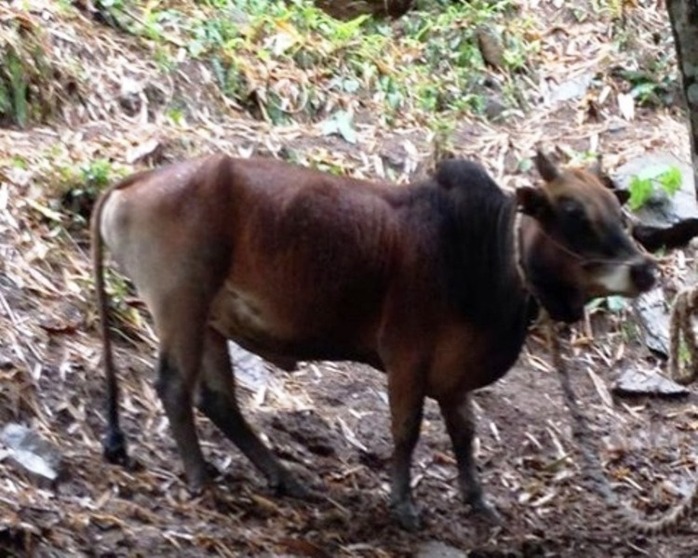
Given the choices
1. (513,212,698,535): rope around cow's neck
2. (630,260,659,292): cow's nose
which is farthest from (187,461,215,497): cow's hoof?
(630,260,659,292): cow's nose

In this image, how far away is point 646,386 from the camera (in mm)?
8453

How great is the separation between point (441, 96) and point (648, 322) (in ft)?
8.89

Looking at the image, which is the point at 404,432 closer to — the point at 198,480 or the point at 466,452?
the point at 466,452

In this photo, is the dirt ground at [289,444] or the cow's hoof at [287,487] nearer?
the dirt ground at [289,444]

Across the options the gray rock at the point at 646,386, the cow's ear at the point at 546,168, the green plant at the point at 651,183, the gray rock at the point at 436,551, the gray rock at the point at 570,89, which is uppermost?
the cow's ear at the point at 546,168

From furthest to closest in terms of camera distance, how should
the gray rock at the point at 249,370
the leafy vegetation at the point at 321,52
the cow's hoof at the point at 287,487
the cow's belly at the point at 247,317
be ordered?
1. the leafy vegetation at the point at 321,52
2. the gray rock at the point at 249,370
3. the cow's hoof at the point at 287,487
4. the cow's belly at the point at 247,317

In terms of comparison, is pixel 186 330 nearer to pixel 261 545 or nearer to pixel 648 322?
pixel 261 545

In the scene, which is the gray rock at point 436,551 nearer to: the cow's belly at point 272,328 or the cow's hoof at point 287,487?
the cow's hoof at point 287,487

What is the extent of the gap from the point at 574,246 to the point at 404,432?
107 centimetres

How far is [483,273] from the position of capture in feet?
21.3

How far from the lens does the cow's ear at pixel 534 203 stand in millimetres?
6234

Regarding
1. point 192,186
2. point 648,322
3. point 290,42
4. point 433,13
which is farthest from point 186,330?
point 433,13

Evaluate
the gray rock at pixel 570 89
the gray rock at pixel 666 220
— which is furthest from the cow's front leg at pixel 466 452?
the gray rock at pixel 570 89

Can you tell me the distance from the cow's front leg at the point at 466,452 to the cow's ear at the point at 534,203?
0.95 metres
